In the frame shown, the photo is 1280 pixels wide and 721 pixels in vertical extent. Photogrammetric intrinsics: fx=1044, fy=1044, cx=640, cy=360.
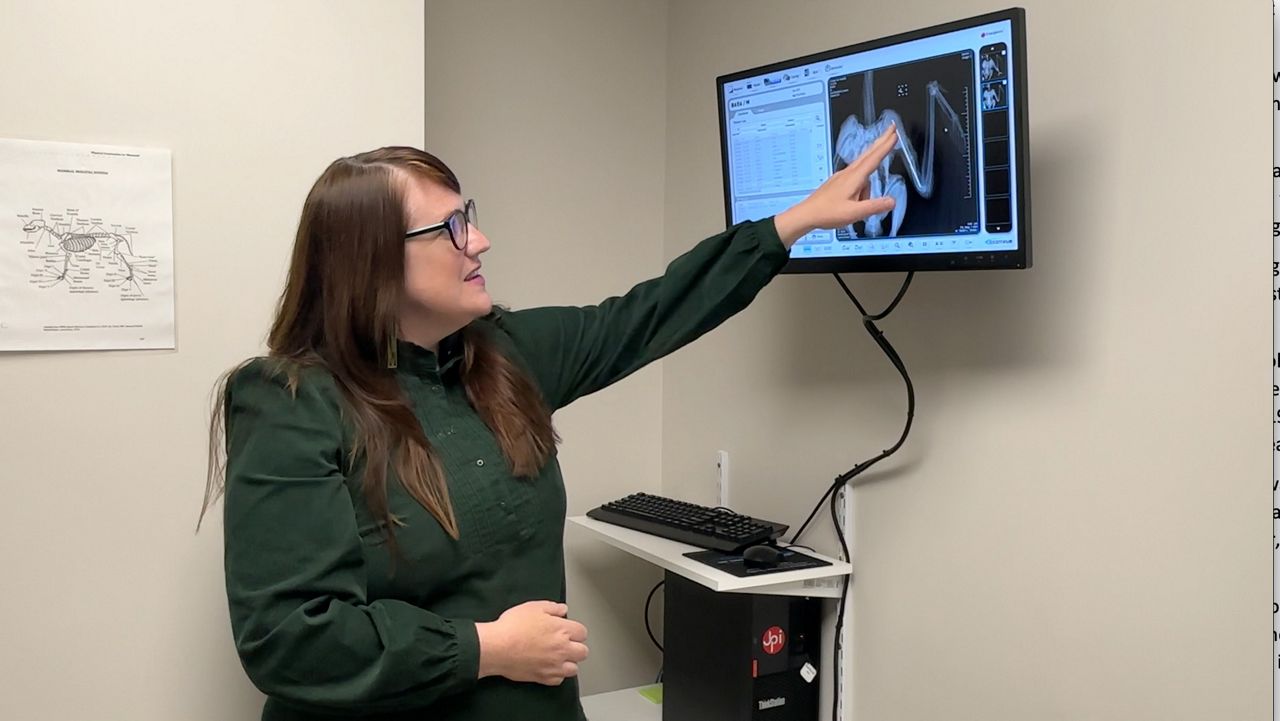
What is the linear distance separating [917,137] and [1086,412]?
50cm

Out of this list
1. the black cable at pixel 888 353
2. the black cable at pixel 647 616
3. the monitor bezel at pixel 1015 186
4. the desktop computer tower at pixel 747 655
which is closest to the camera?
the monitor bezel at pixel 1015 186

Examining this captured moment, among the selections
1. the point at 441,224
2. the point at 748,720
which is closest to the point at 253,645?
the point at 441,224

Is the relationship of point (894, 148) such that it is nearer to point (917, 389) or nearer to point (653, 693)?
point (917, 389)

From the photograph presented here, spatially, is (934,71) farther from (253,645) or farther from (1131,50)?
(253,645)

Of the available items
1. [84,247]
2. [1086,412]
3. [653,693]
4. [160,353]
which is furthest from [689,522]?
[84,247]

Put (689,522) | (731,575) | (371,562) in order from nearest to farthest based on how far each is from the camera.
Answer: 1. (371,562)
2. (731,575)
3. (689,522)

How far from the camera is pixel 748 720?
6.67 feet

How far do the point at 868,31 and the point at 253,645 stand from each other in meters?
1.58

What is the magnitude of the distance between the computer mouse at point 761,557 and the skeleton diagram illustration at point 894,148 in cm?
61

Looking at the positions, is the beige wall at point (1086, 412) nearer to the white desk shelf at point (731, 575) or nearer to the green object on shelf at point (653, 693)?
the white desk shelf at point (731, 575)

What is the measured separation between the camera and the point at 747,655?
2.04 meters

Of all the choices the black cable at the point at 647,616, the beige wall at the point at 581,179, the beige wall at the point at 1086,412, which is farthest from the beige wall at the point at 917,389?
the black cable at the point at 647,616

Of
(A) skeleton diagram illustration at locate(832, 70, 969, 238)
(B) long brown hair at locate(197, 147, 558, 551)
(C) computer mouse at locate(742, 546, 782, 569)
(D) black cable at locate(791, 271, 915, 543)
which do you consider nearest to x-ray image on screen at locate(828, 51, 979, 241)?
(A) skeleton diagram illustration at locate(832, 70, 969, 238)

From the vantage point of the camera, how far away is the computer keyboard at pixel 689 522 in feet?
6.82
